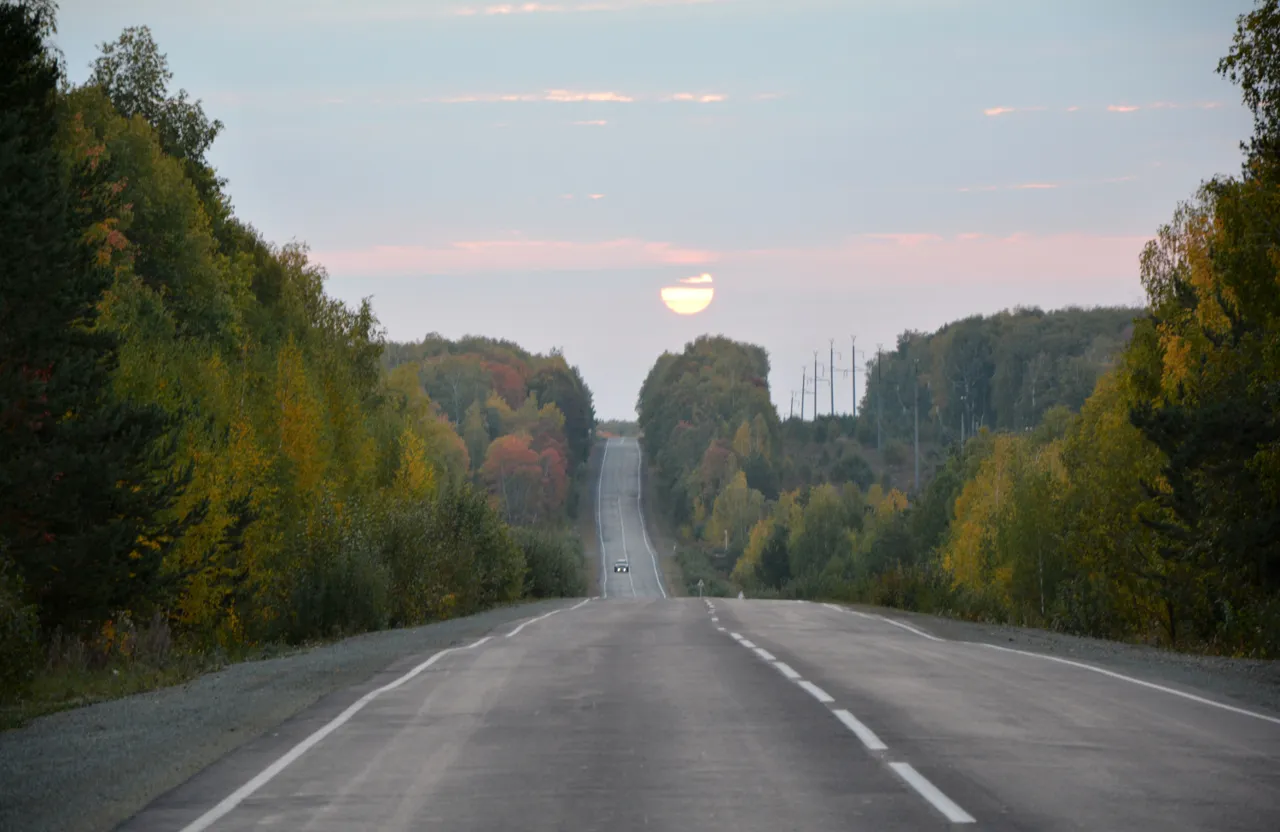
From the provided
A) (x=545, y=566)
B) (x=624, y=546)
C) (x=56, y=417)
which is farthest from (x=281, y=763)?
(x=624, y=546)

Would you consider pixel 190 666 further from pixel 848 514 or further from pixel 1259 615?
pixel 848 514

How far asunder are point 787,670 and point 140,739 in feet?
27.9

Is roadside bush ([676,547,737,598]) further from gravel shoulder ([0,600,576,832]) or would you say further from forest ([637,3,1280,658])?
gravel shoulder ([0,600,576,832])

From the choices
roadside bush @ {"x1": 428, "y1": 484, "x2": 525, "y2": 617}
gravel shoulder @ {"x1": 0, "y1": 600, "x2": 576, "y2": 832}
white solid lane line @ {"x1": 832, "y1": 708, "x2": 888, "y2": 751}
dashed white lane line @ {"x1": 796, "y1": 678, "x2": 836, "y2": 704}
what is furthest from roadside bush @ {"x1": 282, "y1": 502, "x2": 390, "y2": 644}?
white solid lane line @ {"x1": 832, "y1": 708, "x2": 888, "y2": 751}

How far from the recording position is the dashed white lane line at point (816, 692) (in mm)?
14992

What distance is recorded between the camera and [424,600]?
42000mm

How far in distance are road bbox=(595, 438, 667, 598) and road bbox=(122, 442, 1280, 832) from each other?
93.8 metres

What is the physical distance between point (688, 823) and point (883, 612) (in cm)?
3514

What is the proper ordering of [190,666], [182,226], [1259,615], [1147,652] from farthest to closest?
[182,226] < [1259,615] < [1147,652] < [190,666]

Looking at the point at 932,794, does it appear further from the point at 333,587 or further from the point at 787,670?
the point at 333,587

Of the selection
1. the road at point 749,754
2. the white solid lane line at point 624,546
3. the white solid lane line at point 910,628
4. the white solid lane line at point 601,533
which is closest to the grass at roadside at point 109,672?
the road at point 749,754

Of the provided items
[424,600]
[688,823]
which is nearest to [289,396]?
[424,600]

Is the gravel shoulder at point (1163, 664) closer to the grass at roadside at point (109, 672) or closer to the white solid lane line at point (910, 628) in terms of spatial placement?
the white solid lane line at point (910, 628)

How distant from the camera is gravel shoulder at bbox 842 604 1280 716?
16312 mm
